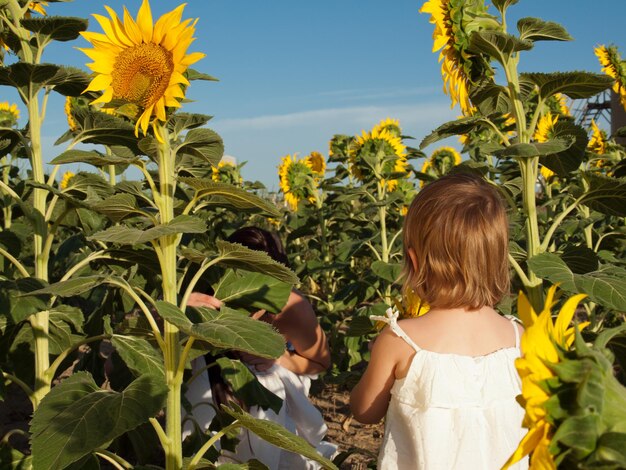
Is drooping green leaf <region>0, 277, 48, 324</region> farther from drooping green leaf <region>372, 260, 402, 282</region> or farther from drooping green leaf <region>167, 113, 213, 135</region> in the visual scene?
drooping green leaf <region>372, 260, 402, 282</region>

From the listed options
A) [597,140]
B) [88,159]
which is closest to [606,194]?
[88,159]

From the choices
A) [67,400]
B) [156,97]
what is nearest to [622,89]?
[156,97]

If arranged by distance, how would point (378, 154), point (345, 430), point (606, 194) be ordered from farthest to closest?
point (378, 154)
point (345, 430)
point (606, 194)

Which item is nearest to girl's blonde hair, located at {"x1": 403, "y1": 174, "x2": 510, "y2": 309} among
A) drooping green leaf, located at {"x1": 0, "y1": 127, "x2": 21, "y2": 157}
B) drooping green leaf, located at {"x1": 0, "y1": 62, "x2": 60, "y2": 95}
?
drooping green leaf, located at {"x1": 0, "y1": 62, "x2": 60, "y2": 95}

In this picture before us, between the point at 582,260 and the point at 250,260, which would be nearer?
the point at 250,260

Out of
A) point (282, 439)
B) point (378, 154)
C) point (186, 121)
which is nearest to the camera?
point (282, 439)

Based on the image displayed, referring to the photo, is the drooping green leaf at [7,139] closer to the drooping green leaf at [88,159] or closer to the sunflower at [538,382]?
the drooping green leaf at [88,159]

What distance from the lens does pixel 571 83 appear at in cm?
216

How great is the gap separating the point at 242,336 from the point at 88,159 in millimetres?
537

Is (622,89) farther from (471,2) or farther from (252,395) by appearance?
(252,395)

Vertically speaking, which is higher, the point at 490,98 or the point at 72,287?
the point at 490,98

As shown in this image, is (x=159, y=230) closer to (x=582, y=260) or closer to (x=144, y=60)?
(x=144, y=60)

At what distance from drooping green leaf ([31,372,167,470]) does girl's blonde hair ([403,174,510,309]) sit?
61cm

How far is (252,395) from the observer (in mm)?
2146
